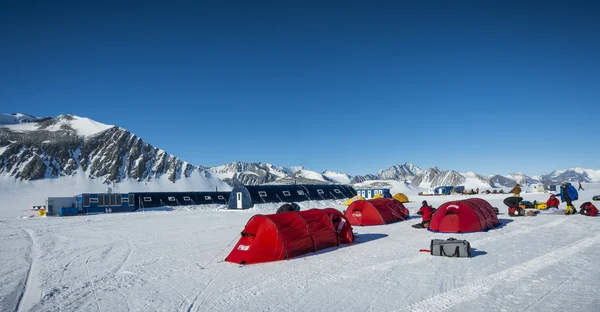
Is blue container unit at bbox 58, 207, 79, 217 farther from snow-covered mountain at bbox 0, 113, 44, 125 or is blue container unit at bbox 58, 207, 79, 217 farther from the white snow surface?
snow-covered mountain at bbox 0, 113, 44, 125

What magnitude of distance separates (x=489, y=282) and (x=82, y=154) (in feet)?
453

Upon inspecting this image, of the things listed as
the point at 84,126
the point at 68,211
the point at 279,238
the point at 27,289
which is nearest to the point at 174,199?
the point at 68,211

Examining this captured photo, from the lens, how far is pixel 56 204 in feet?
131

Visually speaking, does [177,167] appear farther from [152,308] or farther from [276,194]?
[152,308]

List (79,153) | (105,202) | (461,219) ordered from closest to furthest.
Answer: (461,219)
(105,202)
(79,153)

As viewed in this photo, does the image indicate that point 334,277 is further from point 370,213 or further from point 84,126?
point 84,126

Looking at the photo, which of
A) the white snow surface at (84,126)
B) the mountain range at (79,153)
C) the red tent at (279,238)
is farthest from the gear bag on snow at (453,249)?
the white snow surface at (84,126)

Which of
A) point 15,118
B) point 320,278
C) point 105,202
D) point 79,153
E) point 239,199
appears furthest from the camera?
point 15,118

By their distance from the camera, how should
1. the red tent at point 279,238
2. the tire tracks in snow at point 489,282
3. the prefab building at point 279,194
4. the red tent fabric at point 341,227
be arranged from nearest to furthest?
the tire tracks in snow at point 489,282 < the red tent at point 279,238 < the red tent fabric at point 341,227 < the prefab building at point 279,194

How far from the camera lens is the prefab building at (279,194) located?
134 ft

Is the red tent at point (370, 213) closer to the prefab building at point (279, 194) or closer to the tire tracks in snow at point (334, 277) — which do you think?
the tire tracks in snow at point (334, 277)

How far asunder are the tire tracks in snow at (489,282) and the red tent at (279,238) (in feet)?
16.8

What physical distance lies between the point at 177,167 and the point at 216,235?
12735 cm

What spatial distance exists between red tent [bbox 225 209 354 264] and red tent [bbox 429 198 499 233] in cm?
613
